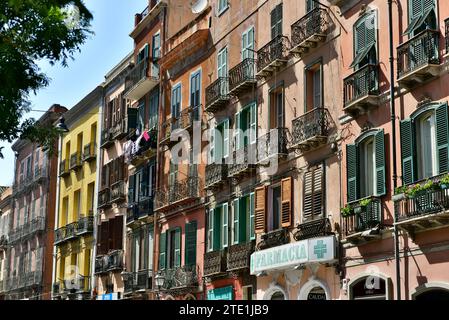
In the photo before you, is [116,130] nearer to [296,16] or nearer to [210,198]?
[210,198]

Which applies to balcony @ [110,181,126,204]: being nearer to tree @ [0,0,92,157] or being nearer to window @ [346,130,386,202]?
window @ [346,130,386,202]

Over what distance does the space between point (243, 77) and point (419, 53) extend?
1122 cm

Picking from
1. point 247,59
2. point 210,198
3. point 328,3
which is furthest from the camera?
point 210,198

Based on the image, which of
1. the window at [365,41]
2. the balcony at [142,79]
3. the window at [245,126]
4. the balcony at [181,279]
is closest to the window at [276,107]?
the window at [245,126]

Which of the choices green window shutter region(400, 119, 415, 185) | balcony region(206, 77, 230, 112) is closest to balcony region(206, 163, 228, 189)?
balcony region(206, 77, 230, 112)

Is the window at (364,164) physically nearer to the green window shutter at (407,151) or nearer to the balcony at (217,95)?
Result: the green window shutter at (407,151)

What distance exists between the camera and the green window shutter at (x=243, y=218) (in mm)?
30375

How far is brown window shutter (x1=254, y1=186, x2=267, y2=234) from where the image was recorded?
1121 inches

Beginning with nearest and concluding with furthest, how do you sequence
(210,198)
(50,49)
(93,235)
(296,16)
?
(50,49) < (296,16) < (210,198) < (93,235)

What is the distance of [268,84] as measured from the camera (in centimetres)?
2978

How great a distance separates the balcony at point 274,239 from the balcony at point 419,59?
779 cm
